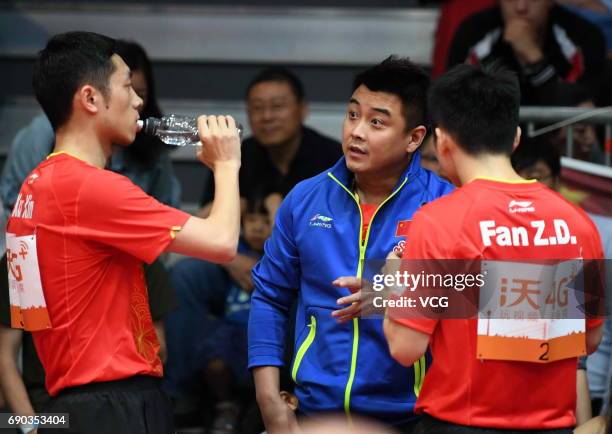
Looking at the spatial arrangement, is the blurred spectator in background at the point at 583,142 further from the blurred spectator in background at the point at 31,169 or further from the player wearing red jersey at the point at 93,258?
the player wearing red jersey at the point at 93,258

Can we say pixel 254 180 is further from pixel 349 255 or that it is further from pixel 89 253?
pixel 89 253

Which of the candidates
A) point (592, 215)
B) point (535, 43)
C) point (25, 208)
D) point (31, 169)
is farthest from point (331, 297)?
point (535, 43)

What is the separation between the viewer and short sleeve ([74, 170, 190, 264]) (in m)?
3.51

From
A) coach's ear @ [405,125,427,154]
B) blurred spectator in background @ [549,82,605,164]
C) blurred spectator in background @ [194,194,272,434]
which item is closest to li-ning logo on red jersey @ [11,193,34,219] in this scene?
coach's ear @ [405,125,427,154]

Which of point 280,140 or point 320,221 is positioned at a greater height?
point 280,140

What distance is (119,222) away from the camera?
351cm

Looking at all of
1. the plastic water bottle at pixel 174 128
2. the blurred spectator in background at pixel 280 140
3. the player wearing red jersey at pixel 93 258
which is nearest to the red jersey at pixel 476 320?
the player wearing red jersey at pixel 93 258

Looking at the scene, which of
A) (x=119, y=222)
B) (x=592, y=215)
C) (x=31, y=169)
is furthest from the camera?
(x=31, y=169)

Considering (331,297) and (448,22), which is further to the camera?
(448,22)

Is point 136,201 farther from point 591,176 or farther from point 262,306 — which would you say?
point 591,176

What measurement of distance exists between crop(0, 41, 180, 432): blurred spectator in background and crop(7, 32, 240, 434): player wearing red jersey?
96 centimetres

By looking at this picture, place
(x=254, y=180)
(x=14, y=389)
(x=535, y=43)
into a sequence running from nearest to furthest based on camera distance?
(x=14, y=389) < (x=254, y=180) < (x=535, y=43)

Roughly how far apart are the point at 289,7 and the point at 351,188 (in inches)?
136

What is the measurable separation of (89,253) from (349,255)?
830 mm
